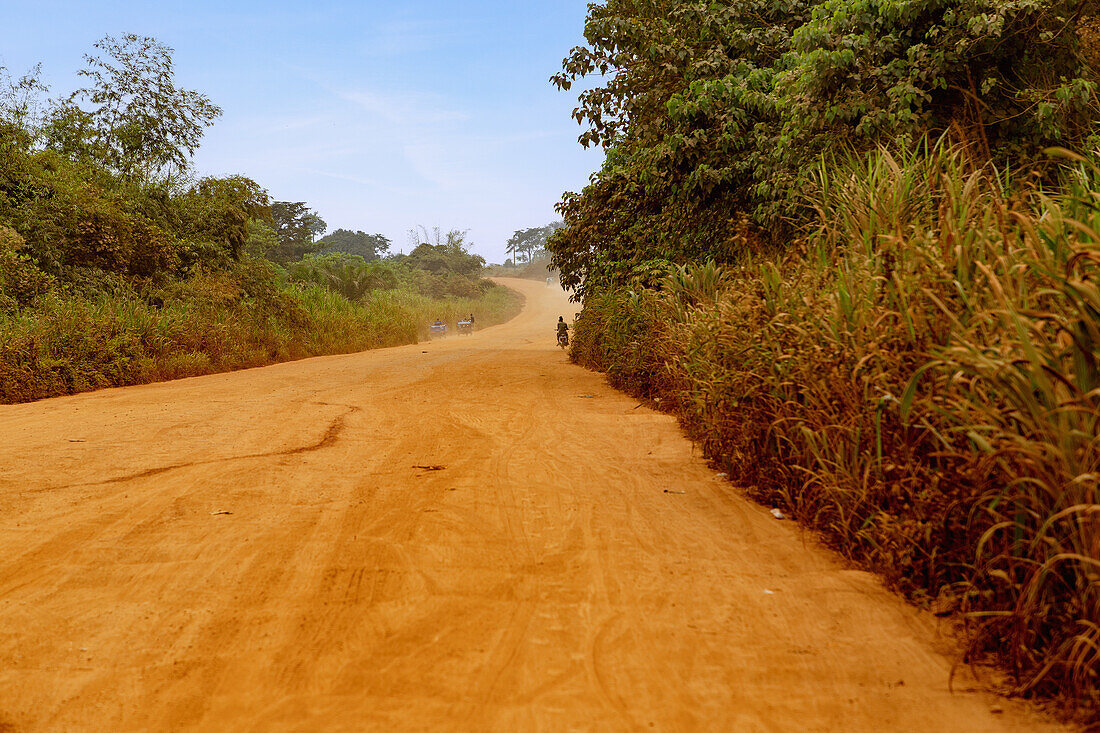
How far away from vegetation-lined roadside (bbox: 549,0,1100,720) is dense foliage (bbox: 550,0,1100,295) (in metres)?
0.03

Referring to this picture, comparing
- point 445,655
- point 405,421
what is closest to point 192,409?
point 405,421

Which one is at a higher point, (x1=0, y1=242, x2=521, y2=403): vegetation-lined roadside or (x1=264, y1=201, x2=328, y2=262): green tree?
(x1=264, y1=201, x2=328, y2=262): green tree

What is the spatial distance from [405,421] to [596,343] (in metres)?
6.31

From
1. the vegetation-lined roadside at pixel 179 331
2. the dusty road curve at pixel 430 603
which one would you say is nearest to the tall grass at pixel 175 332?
the vegetation-lined roadside at pixel 179 331

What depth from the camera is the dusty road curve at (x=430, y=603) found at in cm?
216

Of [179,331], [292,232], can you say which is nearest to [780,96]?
[179,331]

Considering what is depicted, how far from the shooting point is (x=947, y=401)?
8.66 ft

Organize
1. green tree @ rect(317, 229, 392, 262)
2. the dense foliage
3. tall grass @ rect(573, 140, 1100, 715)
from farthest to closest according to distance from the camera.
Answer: green tree @ rect(317, 229, 392, 262)
the dense foliage
tall grass @ rect(573, 140, 1100, 715)

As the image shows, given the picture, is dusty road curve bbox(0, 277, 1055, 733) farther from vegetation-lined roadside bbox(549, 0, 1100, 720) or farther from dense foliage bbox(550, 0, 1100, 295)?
dense foliage bbox(550, 0, 1100, 295)

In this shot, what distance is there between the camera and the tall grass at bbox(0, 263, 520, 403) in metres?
8.93

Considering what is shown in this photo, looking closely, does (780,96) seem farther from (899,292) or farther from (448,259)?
(448,259)

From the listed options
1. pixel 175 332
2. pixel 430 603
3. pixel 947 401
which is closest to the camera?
pixel 947 401

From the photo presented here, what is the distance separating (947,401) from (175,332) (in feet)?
39.8

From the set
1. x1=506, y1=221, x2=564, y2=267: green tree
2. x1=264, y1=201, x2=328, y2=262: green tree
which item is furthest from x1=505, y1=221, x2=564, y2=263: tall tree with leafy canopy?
x1=264, y1=201, x2=328, y2=262: green tree
